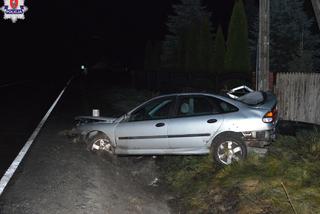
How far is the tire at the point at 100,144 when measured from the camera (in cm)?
1056

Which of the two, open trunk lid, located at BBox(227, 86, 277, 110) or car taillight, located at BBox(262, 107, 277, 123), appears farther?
open trunk lid, located at BBox(227, 86, 277, 110)

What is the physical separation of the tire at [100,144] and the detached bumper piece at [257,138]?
2.92 m

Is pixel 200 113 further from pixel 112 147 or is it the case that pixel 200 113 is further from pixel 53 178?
pixel 53 178

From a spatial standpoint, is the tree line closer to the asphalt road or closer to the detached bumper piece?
the asphalt road

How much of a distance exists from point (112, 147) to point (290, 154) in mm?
3687

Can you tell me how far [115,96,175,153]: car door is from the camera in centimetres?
984

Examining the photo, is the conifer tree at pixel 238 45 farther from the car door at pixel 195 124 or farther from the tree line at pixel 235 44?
the car door at pixel 195 124

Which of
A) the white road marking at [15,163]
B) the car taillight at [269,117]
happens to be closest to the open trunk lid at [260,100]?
the car taillight at [269,117]

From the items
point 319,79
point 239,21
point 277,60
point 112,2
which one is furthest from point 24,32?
point 319,79

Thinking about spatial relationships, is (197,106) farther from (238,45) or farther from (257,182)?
(238,45)

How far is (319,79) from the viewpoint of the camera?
13.4m

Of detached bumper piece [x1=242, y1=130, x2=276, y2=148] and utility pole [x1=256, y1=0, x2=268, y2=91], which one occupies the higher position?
utility pole [x1=256, y1=0, x2=268, y2=91]
